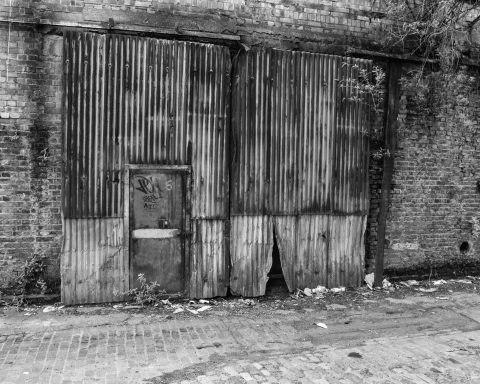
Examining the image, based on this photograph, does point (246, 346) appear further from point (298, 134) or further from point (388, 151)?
point (388, 151)

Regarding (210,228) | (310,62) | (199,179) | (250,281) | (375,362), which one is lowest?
(375,362)

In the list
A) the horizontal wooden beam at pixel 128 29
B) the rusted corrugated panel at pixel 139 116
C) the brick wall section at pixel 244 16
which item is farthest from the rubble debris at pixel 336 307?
the horizontal wooden beam at pixel 128 29

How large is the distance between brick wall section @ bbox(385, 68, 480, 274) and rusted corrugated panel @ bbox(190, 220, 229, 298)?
119 inches

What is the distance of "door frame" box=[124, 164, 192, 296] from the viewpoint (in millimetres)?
6082

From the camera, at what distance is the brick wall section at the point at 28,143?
5855 mm

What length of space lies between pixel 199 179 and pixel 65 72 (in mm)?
2282

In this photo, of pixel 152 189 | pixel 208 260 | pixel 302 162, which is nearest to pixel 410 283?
pixel 302 162

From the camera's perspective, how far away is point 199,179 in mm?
6344

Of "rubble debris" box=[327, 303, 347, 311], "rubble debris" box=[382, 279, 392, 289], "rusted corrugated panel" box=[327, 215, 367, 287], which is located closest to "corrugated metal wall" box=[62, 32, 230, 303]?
"rubble debris" box=[327, 303, 347, 311]

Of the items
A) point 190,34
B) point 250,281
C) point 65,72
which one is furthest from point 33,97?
point 250,281

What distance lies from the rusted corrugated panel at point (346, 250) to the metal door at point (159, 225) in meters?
2.40

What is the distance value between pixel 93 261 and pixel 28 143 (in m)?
1.83

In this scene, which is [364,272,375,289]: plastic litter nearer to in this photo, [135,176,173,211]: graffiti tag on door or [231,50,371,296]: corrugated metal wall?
[231,50,371,296]: corrugated metal wall

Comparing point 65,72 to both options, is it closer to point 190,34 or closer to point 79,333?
point 190,34
